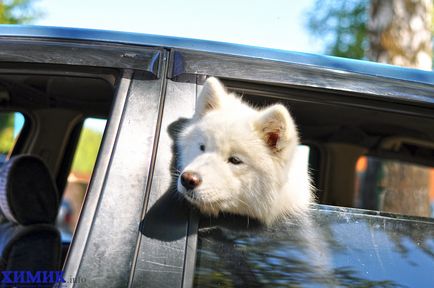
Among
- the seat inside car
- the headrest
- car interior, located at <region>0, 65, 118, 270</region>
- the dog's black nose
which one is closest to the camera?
the dog's black nose

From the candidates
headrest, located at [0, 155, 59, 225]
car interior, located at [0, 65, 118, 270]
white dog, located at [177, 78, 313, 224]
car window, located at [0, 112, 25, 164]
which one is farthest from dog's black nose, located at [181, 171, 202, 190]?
car window, located at [0, 112, 25, 164]

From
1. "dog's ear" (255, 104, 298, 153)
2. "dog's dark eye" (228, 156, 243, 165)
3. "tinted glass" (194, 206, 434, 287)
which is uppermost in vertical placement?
"dog's ear" (255, 104, 298, 153)

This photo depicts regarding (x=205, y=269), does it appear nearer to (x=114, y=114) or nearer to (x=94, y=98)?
(x=114, y=114)

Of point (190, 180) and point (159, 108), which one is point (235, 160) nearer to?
point (190, 180)

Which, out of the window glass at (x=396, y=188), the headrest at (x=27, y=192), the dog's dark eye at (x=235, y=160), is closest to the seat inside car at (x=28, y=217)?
the headrest at (x=27, y=192)

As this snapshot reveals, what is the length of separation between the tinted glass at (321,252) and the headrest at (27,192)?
1516mm

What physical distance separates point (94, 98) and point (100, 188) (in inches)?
67.0

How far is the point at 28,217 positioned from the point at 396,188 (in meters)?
3.92

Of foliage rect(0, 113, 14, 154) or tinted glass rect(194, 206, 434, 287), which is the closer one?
tinted glass rect(194, 206, 434, 287)

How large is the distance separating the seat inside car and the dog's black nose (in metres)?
1.16

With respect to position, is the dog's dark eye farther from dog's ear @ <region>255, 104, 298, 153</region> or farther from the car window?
the car window

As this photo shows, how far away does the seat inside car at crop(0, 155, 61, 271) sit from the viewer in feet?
9.77

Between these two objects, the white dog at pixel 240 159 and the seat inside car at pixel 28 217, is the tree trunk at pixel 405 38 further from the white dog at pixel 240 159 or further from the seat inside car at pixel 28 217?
the white dog at pixel 240 159

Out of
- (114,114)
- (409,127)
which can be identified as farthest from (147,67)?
(409,127)
